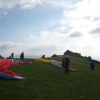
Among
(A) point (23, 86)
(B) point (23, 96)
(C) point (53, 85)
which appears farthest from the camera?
(C) point (53, 85)

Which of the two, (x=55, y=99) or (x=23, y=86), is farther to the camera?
(x=23, y=86)

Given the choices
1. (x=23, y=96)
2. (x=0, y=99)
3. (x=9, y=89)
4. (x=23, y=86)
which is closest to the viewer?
(x=0, y=99)

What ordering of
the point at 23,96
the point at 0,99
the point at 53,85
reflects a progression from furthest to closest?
the point at 53,85 < the point at 23,96 < the point at 0,99

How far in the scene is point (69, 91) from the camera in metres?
19.0

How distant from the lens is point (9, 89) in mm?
16719

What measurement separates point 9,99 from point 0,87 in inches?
117

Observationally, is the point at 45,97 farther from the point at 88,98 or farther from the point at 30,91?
the point at 88,98

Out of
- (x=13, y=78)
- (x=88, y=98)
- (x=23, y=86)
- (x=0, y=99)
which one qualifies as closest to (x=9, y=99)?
(x=0, y=99)

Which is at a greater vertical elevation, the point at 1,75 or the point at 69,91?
the point at 1,75

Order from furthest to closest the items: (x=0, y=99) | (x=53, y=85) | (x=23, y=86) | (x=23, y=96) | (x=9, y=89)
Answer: (x=53, y=85) → (x=23, y=86) → (x=9, y=89) → (x=23, y=96) → (x=0, y=99)

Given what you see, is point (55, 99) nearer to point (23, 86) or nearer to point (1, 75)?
point (23, 86)

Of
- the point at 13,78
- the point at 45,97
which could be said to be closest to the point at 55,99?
the point at 45,97

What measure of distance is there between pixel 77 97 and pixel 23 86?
5009 millimetres

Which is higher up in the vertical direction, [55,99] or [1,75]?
[1,75]
